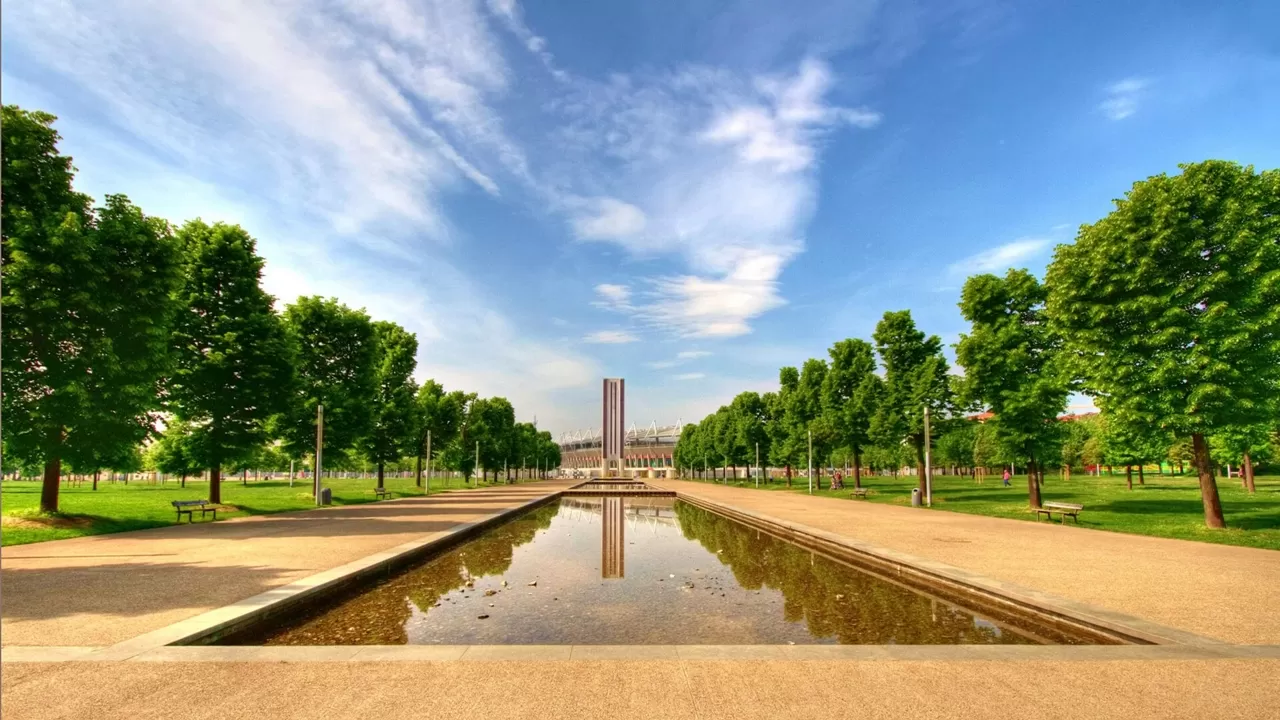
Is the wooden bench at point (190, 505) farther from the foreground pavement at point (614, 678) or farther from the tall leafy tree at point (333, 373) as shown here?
the foreground pavement at point (614, 678)

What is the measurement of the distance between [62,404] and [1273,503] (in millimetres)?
49142

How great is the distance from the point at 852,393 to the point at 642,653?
44.2 m

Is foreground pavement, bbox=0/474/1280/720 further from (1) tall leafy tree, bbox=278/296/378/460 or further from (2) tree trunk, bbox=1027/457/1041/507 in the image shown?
(1) tall leafy tree, bbox=278/296/378/460

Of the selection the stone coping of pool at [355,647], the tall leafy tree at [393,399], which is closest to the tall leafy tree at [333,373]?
the tall leafy tree at [393,399]

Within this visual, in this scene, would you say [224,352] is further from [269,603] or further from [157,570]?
[269,603]

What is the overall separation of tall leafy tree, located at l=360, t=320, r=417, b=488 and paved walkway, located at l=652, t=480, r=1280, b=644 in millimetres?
30080

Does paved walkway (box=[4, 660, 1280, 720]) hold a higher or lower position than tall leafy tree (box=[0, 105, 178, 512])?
lower

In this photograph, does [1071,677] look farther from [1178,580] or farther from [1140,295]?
[1140,295]

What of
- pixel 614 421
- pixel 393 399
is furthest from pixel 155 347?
pixel 614 421

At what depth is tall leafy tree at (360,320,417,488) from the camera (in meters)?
41.6

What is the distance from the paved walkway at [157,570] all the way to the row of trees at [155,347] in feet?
14.3

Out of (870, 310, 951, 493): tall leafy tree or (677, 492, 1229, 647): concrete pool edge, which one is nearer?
(677, 492, 1229, 647): concrete pool edge

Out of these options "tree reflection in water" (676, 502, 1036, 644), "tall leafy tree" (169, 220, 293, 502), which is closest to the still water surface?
"tree reflection in water" (676, 502, 1036, 644)

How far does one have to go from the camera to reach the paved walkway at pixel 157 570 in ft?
27.1
